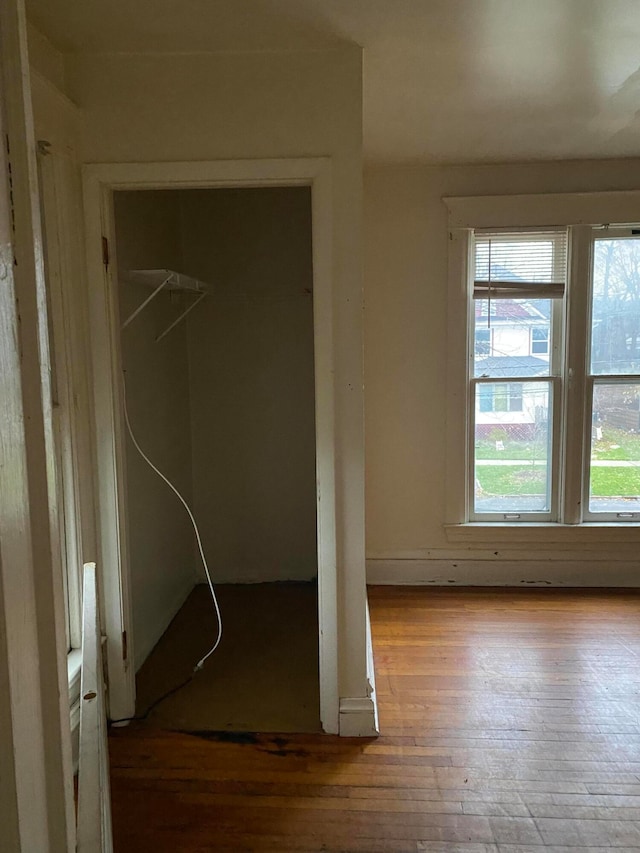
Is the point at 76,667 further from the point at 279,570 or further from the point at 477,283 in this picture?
the point at 477,283

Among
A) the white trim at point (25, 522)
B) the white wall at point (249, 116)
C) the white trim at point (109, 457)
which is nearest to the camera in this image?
the white trim at point (25, 522)

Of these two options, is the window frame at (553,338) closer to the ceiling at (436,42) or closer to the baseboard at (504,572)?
the baseboard at (504,572)

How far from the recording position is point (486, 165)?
3.54 metres

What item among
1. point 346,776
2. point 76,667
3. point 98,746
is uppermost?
point 98,746

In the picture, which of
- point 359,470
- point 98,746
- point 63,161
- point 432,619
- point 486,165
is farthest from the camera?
point 486,165

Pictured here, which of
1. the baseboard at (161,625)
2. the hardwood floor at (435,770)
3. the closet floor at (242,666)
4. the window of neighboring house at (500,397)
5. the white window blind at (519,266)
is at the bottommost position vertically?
the hardwood floor at (435,770)

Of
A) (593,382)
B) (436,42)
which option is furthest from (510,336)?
(436,42)

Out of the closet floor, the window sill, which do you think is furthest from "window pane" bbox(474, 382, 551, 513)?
the closet floor

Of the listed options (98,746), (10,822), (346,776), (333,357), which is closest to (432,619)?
(346,776)

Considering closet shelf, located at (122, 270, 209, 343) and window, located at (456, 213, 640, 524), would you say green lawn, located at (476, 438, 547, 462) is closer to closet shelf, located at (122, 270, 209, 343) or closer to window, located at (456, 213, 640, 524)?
window, located at (456, 213, 640, 524)

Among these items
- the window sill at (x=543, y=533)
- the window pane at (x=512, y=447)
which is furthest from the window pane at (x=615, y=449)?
the window pane at (x=512, y=447)

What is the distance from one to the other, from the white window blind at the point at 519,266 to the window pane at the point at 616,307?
0.23 metres

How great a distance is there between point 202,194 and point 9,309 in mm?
3308

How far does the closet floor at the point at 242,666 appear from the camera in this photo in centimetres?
240
